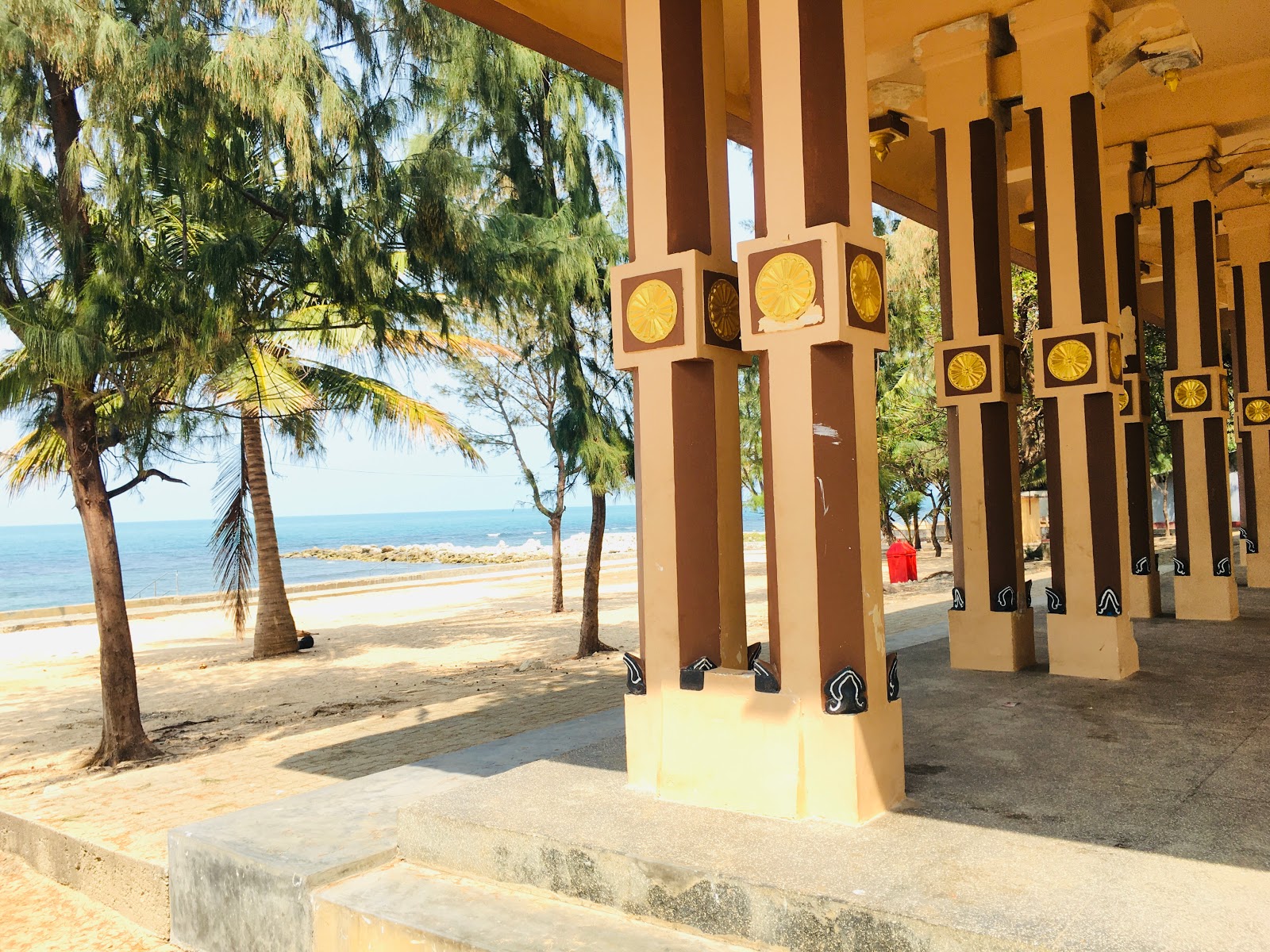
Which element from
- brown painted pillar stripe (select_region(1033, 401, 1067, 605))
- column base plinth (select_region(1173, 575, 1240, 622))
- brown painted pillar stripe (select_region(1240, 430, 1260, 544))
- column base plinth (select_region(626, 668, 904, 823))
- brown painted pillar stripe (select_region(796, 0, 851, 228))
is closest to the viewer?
column base plinth (select_region(626, 668, 904, 823))

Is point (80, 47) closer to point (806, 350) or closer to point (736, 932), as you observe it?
point (806, 350)

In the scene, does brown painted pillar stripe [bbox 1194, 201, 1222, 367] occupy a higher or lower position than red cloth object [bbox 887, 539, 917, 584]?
higher

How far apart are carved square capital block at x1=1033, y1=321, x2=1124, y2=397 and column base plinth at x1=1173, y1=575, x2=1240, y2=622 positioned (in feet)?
9.16

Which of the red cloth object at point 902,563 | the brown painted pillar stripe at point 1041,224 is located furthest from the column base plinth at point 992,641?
the red cloth object at point 902,563

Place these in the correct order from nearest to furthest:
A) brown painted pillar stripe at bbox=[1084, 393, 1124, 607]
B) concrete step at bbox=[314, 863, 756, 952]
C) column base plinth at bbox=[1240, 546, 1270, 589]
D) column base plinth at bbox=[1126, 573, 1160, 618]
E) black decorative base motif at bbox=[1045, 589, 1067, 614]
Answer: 1. concrete step at bbox=[314, 863, 756, 952]
2. brown painted pillar stripe at bbox=[1084, 393, 1124, 607]
3. black decorative base motif at bbox=[1045, 589, 1067, 614]
4. column base plinth at bbox=[1126, 573, 1160, 618]
5. column base plinth at bbox=[1240, 546, 1270, 589]

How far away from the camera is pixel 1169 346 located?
312 inches

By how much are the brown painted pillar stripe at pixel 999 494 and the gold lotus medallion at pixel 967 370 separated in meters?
0.16

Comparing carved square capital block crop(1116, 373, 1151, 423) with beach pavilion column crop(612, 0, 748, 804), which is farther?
carved square capital block crop(1116, 373, 1151, 423)

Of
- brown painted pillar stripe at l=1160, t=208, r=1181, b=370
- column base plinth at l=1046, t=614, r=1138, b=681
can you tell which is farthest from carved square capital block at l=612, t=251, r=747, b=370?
brown painted pillar stripe at l=1160, t=208, r=1181, b=370

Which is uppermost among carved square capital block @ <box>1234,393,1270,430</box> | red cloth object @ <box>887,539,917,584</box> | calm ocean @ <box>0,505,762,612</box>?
carved square capital block @ <box>1234,393,1270,430</box>

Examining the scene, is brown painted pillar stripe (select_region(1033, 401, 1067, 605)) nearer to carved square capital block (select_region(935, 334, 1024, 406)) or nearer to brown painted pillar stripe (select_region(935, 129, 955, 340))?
carved square capital block (select_region(935, 334, 1024, 406))

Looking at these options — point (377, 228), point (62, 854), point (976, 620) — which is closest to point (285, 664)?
point (377, 228)

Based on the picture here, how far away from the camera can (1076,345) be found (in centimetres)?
542

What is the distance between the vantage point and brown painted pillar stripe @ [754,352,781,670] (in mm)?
3193
